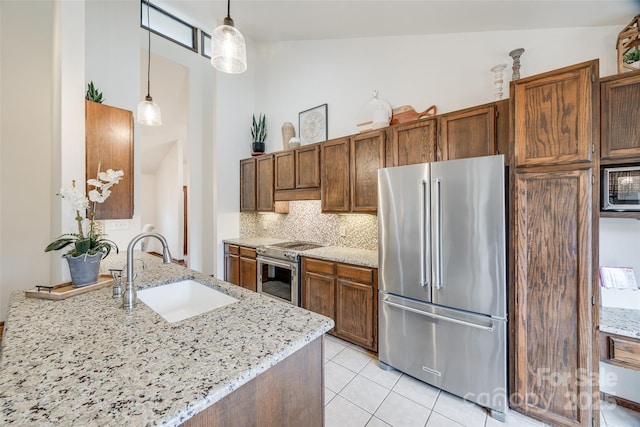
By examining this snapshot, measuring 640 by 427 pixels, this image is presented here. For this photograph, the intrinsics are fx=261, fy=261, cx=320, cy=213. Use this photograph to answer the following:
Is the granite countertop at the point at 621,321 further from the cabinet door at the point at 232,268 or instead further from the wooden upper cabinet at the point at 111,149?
the wooden upper cabinet at the point at 111,149

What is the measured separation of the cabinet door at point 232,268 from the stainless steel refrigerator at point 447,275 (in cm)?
236

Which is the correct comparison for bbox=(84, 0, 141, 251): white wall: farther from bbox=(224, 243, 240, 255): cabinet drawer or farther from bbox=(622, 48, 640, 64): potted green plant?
bbox=(622, 48, 640, 64): potted green plant

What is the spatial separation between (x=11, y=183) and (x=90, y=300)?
3206 mm

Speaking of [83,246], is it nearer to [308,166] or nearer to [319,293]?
[319,293]

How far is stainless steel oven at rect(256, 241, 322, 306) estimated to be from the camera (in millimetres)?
3082

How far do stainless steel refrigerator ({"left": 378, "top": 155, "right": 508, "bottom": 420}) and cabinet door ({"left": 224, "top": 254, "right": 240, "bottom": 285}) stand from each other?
236 cm

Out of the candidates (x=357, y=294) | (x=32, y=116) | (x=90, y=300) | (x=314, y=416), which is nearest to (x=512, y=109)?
(x=357, y=294)

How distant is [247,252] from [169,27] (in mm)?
Result: 4038

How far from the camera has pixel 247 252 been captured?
373 cm

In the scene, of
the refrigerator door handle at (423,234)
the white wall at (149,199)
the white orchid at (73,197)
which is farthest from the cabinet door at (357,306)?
the white wall at (149,199)

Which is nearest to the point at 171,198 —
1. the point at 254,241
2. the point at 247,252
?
the point at 254,241

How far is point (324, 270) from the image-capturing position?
9.36 ft

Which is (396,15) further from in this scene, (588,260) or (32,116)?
(32,116)

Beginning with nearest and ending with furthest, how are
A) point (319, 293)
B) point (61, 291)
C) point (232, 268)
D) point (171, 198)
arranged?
point (61, 291) → point (319, 293) → point (232, 268) → point (171, 198)
